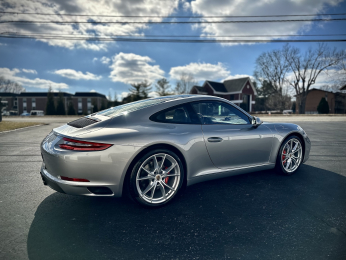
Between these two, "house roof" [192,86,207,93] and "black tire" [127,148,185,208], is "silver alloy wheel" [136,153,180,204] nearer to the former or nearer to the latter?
"black tire" [127,148,185,208]

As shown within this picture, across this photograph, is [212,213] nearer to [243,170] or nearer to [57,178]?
[243,170]

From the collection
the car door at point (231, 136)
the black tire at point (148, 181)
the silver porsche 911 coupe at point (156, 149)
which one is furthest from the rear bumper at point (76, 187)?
the car door at point (231, 136)

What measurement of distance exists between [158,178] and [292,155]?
2.85 metres

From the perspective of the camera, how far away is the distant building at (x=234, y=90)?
53.0 meters

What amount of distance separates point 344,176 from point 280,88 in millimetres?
50931

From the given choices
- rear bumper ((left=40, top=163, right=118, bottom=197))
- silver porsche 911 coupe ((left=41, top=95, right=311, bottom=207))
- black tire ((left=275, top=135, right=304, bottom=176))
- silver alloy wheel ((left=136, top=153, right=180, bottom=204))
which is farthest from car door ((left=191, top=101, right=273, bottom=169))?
rear bumper ((left=40, top=163, right=118, bottom=197))

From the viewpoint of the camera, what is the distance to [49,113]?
4566 cm

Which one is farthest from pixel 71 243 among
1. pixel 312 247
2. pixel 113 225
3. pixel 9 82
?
pixel 9 82

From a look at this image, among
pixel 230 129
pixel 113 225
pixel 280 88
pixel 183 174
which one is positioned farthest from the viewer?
pixel 280 88

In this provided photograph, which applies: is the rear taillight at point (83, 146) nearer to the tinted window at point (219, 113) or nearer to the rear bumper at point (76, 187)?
the rear bumper at point (76, 187)

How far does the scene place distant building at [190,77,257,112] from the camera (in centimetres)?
5299

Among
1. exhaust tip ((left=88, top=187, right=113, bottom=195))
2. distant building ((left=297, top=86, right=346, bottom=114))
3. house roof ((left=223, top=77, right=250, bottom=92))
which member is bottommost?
exhaust tip ((left=88, top=187, right=113, bottom=195))

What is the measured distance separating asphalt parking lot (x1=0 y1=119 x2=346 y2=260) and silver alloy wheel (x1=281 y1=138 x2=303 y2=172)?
1.58ft

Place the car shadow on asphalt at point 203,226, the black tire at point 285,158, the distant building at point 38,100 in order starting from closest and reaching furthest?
the car shadow on asphalt at point 203,226
the black tire at point 285,158
the distant building at point 38,100
